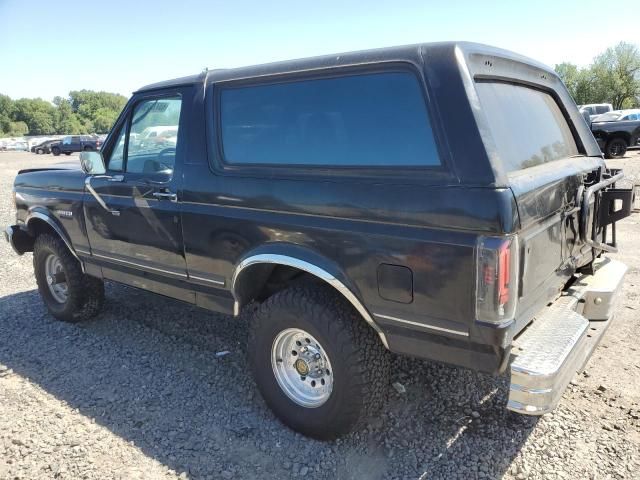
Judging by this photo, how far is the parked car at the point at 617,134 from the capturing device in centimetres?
1697

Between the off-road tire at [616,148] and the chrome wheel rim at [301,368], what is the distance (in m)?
17.5

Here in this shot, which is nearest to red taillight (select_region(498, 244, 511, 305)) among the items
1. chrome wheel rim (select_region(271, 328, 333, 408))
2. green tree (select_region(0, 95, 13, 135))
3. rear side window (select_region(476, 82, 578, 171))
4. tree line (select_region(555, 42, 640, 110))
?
rear side window (select_region(476, 82, 578, 171))

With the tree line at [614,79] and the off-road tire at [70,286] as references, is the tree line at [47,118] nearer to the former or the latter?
the tree line at [614,79]

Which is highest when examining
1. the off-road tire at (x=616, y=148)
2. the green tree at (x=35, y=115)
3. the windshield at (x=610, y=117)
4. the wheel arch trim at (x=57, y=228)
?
the green tree at (x=35, y=115)

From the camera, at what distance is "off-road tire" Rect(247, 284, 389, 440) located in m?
2.63

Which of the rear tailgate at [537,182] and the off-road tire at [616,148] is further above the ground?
the rear tailgate at [537,182]

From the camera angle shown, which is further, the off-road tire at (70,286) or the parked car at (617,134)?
the parked car at (617,134)

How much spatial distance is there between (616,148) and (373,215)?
1820 cm

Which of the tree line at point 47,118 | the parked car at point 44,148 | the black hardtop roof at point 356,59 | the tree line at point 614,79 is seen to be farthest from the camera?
the tree line at point 47,118

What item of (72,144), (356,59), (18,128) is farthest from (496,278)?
(18,128)

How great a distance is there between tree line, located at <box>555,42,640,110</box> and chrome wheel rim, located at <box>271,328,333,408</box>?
57267mm

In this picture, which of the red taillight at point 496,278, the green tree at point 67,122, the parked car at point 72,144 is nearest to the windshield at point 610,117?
the red taillight at point 496,278

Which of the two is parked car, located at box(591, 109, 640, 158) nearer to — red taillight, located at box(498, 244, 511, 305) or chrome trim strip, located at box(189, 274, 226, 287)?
chrome trim strip, located at box(189, 274, 226, 287)

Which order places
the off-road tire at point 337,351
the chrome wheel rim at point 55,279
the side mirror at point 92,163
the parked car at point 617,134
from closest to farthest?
the off-road tire at point 337,351 → the side mirror at point 92,163 → the chrome wheel rim at point 55,279 → the parked car at point 617,134
